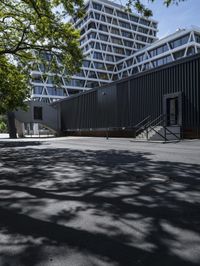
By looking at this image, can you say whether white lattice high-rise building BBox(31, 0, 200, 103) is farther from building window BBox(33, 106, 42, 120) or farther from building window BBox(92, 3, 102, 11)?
building window BBox(33, 106, 42, 120)

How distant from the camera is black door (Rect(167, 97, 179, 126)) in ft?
81.7

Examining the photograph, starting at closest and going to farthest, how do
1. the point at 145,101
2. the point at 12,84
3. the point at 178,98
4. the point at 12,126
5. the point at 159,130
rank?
1. the point at 12,84
2. the point at 159,130
3. the point at 178,98
4. the point at 145,101
5. the point at 12,126

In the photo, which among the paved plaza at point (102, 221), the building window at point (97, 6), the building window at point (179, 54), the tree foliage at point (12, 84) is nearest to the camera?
the paved plaza at point (102, 221)

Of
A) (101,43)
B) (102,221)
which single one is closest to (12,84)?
(102,221)

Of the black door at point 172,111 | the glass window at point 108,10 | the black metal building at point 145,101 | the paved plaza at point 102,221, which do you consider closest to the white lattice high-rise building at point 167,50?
the glass window at point 108,10

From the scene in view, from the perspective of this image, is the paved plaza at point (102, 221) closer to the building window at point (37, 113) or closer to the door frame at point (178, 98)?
the door frame at point (178, 98)

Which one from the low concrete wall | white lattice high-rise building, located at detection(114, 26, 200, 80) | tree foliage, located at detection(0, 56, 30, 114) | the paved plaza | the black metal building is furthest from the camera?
white lattice high-rise building, located at detection(114, 26, 200, 80)

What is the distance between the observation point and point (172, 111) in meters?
25.5

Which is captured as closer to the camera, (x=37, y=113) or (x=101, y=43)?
(x=37, y=113)

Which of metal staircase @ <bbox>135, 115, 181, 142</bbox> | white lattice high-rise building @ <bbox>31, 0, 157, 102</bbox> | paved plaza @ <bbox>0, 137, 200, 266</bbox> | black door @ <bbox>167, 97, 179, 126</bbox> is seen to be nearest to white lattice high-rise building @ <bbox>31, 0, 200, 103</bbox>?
white lattice high-rise building @ <bbox>31, 0, 157, 102</bbox>

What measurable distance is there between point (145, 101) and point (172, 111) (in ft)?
10.5

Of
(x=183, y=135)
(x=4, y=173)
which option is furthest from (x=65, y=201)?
(x=183, y=135)

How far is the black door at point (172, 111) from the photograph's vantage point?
81.7 feet

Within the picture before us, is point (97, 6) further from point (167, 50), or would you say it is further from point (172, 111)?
point (172, 111)
